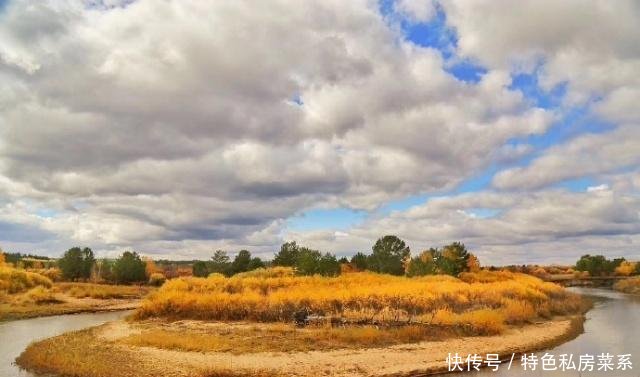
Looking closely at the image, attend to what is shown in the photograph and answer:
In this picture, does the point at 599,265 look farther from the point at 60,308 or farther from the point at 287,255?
the point at 60,308

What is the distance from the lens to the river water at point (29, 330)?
2590 centimetres

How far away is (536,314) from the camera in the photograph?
4447 cm

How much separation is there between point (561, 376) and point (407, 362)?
253 inches

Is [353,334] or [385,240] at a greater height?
[385,240]

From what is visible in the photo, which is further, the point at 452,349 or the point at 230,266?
the point at 230,266

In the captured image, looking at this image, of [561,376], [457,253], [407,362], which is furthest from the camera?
[457,253]

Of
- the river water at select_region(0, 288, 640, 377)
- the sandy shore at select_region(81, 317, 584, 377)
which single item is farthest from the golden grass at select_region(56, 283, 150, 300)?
the sandy shore at select_region(81, 317, 584, 377)

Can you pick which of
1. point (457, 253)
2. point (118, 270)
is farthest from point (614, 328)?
point (118, 270)

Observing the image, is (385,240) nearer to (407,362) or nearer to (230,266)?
(230,266)

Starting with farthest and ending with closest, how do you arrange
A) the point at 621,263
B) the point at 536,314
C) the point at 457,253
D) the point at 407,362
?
the point at 621,263
the point at 457,253
the point at 536,314
the point at 407,362

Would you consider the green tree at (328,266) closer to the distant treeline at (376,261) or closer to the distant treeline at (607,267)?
the distant treeline at (376,261)

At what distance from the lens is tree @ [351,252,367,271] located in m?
104

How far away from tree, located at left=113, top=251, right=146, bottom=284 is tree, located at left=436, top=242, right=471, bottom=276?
53530mm

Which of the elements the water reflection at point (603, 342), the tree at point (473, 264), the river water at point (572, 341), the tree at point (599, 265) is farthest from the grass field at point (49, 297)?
the tree at point (599, 265)
